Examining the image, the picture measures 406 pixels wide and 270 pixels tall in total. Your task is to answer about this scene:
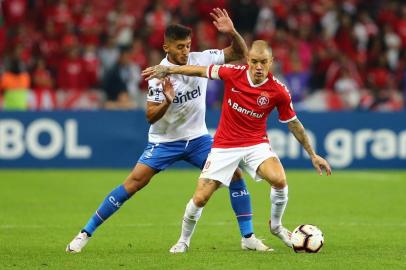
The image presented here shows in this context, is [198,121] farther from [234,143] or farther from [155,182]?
[155,182]

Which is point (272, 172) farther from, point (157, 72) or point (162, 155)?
point (157, 72)

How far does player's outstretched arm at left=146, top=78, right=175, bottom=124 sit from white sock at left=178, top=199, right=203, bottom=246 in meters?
0.85

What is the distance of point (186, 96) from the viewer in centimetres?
962

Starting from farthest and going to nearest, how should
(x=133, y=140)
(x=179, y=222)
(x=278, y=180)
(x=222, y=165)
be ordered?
(x=133, y=140) < (x=179, y=222) < (x=222, y=165) < (x=278, y=180)

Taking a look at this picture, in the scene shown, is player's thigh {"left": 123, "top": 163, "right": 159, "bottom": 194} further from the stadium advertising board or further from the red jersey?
the stadium advertising board

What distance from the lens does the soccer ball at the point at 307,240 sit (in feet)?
29.6

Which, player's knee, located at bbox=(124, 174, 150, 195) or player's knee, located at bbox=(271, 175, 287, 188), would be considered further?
player's knee, located at bbox=(124, 174, 150, 195)

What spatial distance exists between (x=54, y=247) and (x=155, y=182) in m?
7.71

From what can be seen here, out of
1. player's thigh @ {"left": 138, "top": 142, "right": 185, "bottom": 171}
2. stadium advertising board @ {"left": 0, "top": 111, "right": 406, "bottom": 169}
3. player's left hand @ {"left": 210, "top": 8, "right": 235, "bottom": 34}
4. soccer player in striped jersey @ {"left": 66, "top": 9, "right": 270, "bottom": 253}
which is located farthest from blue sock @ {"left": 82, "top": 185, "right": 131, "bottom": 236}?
stadium advertising board @ {"left": 0, "top": 111, "right": 406, "bottom": 169}

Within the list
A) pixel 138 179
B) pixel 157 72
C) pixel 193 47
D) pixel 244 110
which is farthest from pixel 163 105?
pixel 193 47

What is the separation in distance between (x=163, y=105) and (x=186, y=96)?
65 cm

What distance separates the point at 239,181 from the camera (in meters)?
9.60

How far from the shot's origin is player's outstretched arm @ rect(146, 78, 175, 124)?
8953 mm

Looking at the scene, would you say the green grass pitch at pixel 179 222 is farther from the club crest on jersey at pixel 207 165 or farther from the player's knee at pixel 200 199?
the club crest on jersey at pixel 207 165
